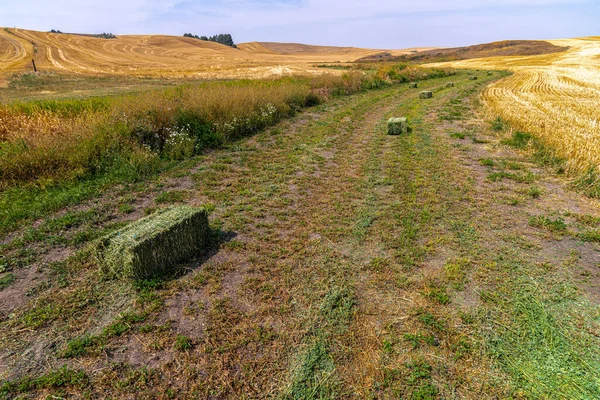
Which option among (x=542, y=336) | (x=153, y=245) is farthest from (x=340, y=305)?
(x=153, y=245)

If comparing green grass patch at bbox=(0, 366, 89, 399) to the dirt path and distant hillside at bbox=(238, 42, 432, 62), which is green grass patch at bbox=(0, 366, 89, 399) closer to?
the dirt path

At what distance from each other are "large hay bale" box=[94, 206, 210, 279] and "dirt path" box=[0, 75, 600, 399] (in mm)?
251

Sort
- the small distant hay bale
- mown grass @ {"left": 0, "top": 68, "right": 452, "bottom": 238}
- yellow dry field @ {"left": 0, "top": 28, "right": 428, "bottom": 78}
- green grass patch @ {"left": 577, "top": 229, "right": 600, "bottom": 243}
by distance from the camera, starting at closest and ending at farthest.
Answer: green grass patch @ {"left": 577, "top": 229, "right": 600, "bottom": 243}, mown grass @ {"left": 0, "top": 68, "right": 452, "bottom": 238}, the small distant hay bale, yellow dry field @ {"left": 0, "top": 28, "right": 428, "bottom": 78}

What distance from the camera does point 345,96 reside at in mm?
20172

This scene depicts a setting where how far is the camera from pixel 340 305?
3.63 metres

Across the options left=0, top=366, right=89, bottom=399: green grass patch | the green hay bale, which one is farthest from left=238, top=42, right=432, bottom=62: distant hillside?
left=0, top=366, right=89, bottom=399: green grass patch

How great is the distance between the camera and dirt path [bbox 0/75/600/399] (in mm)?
2766

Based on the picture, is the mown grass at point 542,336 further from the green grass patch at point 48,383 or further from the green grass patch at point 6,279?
the green grass patch at point 6,279

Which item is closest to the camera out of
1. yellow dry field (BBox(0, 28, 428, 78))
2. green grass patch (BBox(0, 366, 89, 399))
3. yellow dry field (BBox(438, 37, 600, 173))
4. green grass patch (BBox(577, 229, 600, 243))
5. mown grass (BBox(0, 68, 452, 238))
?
green grass patch (BBox(0, 366, 89, 399))

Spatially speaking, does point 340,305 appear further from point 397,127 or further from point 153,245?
point 397,127

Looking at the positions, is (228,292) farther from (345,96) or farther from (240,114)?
(345,96)

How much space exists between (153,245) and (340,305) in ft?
7.99

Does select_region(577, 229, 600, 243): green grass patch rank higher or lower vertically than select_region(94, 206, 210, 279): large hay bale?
lower

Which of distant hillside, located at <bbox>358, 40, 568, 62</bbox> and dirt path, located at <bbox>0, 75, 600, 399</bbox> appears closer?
dirt path, located at <bbox>0, 75, 600, 399</bbox>
